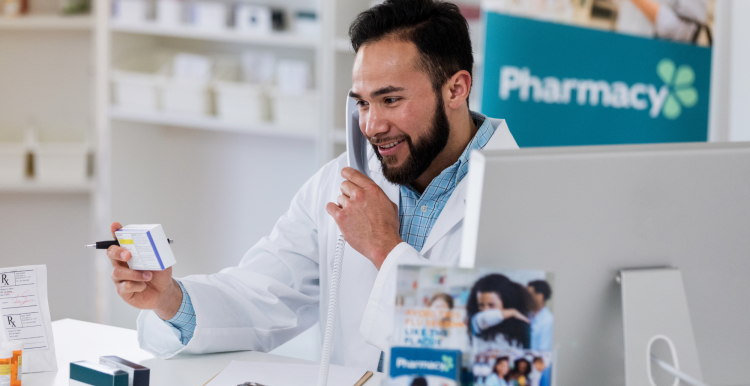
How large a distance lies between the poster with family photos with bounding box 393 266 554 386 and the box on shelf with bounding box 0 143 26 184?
107 inches

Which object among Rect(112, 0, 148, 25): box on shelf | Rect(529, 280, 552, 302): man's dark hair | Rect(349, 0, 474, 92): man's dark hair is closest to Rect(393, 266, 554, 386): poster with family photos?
Rect(529, 280, 552, 302): man's dark hair

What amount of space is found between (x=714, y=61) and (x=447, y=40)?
65.2 inches

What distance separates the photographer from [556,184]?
818 millimetres

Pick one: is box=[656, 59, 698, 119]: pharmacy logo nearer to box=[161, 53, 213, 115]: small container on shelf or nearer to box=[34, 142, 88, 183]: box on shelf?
box=[161, 53, 213, 115]: small container on shelf

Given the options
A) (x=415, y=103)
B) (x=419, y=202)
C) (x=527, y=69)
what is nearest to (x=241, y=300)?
(x=419, y=202)

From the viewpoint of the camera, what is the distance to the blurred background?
2705 millimetres

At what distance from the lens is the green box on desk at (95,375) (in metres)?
1.06

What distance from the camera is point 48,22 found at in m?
2.98

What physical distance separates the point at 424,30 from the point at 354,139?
0.99 feet

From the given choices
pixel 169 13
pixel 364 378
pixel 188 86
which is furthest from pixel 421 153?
pixel 169 13

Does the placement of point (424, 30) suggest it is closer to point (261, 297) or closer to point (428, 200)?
point (428, 200)

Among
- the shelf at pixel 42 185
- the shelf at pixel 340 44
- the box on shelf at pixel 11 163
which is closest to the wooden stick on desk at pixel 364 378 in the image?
the shelf at pixel 340 44

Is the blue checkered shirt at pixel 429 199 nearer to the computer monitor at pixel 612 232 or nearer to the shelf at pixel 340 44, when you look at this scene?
the computer monitor at pixel 612 232

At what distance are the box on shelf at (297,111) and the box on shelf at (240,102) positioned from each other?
0.06 metres
